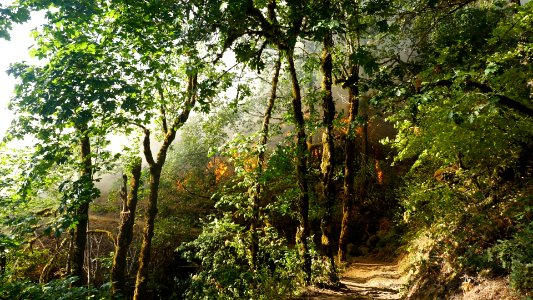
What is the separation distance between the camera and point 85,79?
5.50 meters

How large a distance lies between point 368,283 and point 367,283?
3 centimetres

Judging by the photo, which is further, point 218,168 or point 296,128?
point 218,168

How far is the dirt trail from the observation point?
25.1 ft

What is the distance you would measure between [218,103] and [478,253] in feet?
36.6

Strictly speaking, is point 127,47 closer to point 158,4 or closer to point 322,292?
point 158,4

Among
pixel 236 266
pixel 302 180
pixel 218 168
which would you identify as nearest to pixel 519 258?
pixel 302 180

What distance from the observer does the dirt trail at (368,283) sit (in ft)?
25.1

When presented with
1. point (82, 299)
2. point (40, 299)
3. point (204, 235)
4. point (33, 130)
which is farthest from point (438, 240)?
point (33, 130)

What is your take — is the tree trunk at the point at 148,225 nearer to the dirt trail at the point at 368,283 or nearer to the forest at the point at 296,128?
the forest at the point at 296,128

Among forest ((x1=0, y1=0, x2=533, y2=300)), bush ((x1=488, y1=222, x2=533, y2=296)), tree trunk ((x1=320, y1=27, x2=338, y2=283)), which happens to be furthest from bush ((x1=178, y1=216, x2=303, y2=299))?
bush ((x1=488, y1=222, x2=533, y2=296))

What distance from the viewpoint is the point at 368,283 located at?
9430mm

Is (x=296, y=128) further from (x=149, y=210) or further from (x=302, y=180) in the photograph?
(x=149, y=210)

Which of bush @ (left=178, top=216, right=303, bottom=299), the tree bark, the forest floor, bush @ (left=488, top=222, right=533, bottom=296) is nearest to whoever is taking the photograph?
bush @ (left=488, top=222, right=533, bottom=296)

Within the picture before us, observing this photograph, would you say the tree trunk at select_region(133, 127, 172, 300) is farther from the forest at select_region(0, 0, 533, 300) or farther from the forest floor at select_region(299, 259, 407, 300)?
the forest floor at select_region(299, 259, 407, 300)
